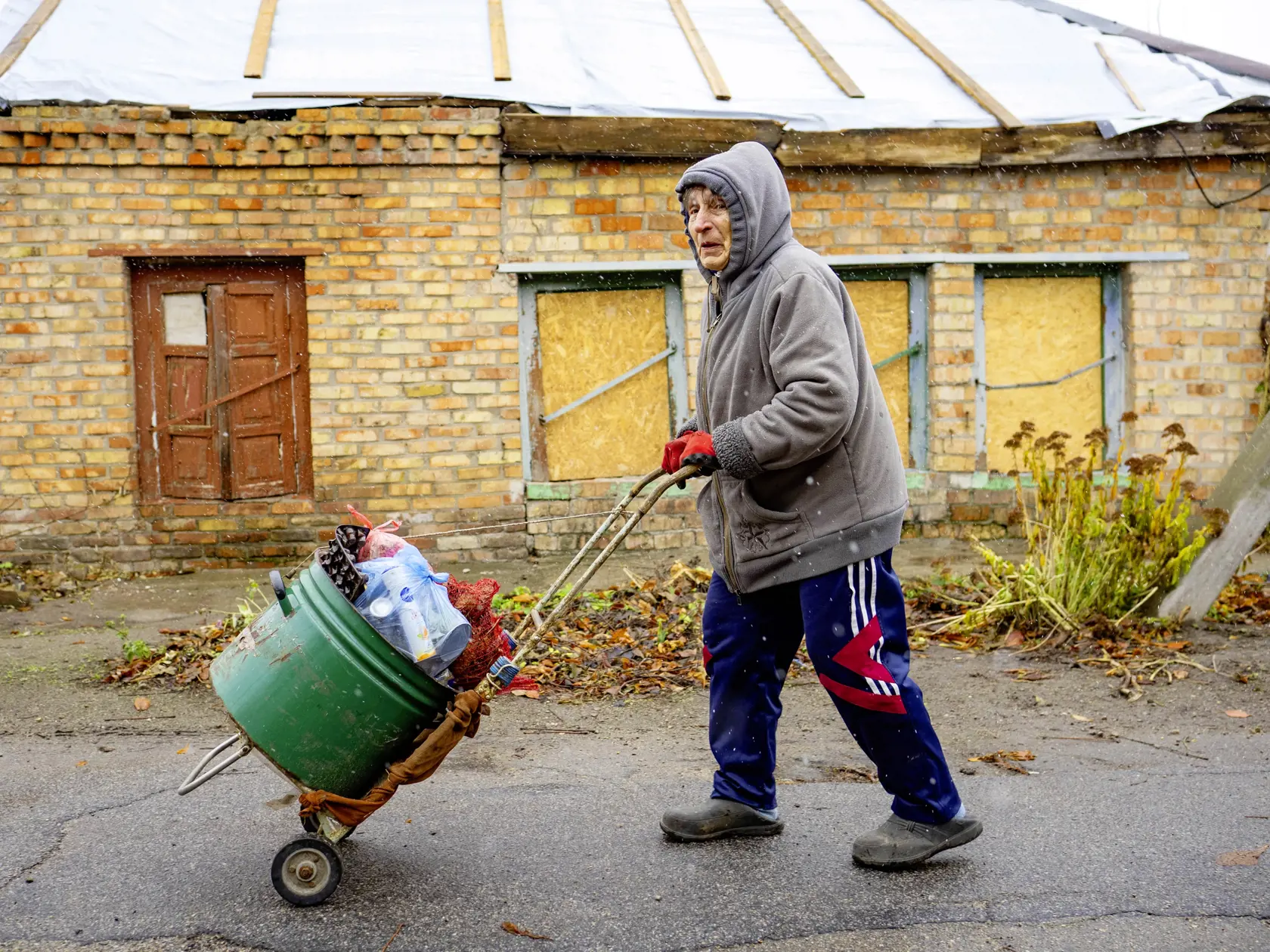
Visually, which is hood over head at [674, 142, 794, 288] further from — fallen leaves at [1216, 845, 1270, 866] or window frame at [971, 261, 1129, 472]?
window frame at [971, 261, 1129, 472]

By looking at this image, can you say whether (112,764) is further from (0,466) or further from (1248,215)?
(1248,215)

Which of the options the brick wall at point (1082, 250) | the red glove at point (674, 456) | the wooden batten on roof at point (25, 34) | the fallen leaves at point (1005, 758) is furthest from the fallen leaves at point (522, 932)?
the wooden batten on roof at point (25, 34)

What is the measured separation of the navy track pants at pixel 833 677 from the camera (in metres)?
3.00

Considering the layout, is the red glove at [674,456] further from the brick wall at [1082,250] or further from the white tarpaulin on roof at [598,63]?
the white tarpaulin on roof at [598,63]

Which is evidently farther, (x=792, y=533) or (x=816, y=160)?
(x=816, y=160)

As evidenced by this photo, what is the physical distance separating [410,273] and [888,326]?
337cm

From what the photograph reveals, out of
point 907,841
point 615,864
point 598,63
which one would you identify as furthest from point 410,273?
point 907,841

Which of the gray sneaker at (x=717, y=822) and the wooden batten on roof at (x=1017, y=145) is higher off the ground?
the wooden batten on roof at (x=1017, y=145)

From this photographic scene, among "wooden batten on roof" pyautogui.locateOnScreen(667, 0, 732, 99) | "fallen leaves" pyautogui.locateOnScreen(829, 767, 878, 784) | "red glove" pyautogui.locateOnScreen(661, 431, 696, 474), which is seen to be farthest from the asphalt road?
"wooden batten on roof" pyautogui.locateOnScreen(667, 0, 732, 99)

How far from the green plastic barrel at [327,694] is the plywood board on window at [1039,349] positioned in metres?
6.34

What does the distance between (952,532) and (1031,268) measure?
199cm

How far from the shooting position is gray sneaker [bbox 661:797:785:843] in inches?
130

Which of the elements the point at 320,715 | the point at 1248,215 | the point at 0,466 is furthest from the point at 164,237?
the point at 1248,215

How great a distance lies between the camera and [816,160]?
779 cm
